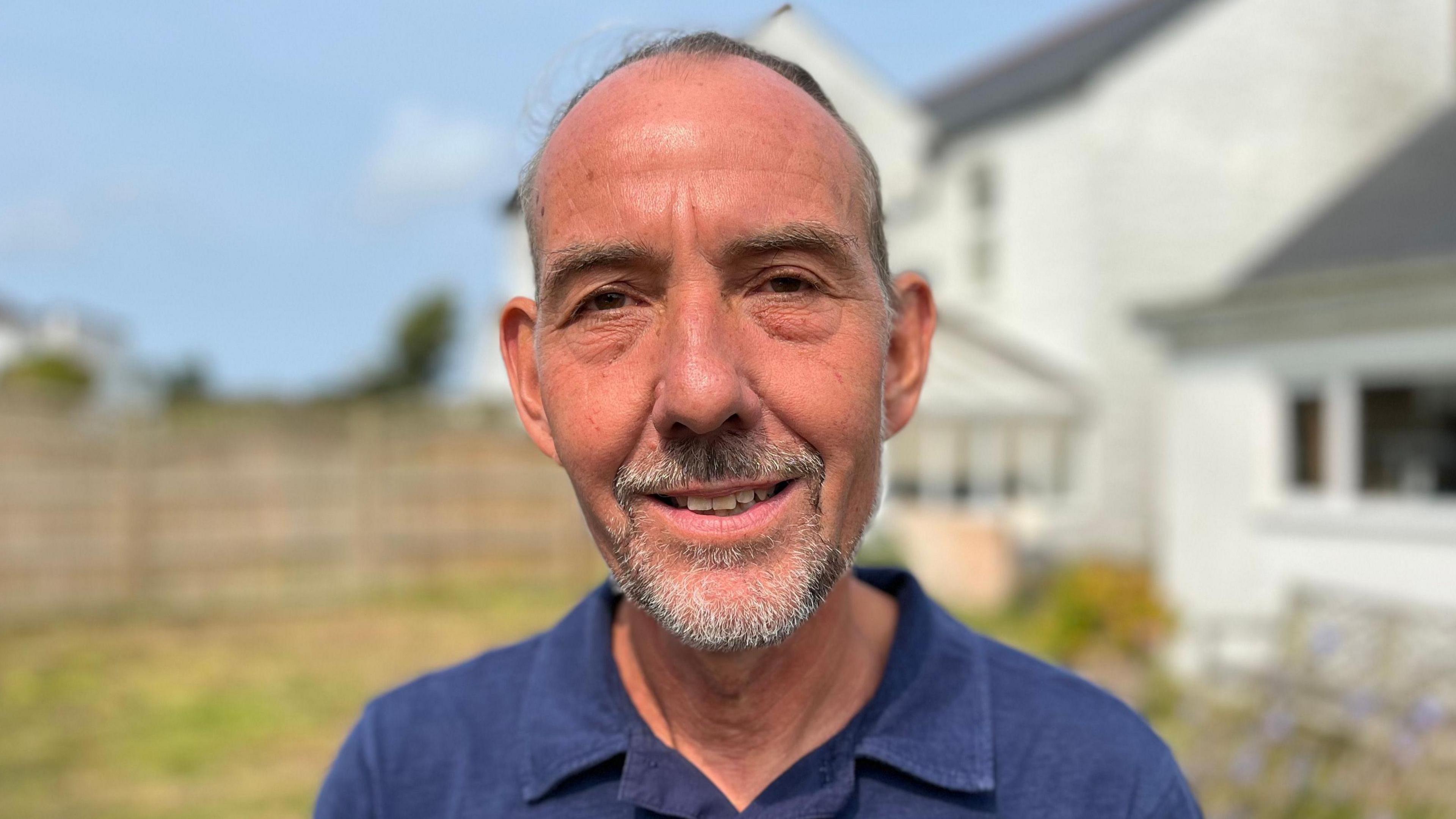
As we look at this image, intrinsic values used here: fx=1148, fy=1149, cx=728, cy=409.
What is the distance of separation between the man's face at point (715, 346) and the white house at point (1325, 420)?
765 cm

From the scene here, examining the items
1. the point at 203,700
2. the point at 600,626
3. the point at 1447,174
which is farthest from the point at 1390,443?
the point at 203,700

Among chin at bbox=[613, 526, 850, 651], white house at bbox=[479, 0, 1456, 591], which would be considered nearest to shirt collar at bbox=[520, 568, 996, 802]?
chin at bbox=[613, 526, 850, 651]

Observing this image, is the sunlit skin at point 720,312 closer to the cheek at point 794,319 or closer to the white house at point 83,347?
the cheek at point 794,319

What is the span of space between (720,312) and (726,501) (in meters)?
0.24

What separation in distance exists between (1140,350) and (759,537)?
48.0 ft

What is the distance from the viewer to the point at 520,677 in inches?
69.8

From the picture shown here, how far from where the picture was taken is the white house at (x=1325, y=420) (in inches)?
320

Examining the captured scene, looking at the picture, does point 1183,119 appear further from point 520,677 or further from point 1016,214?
point 520,677

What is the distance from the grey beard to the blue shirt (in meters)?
0.22

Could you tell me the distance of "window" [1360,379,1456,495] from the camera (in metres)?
8.59

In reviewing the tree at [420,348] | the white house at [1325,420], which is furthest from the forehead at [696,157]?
the tree at [420,348]

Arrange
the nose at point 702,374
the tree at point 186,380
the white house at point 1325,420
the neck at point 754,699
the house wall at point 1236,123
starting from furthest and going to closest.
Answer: the tree at point 186,380, the house wall at point 1236,123, the white house at point 1325,420, the neck at point 754,699, the nose at point 702,374

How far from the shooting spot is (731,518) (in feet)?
4.79

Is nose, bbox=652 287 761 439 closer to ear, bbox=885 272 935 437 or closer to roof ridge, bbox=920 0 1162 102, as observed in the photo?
ear, bbox=885 272 935 437
